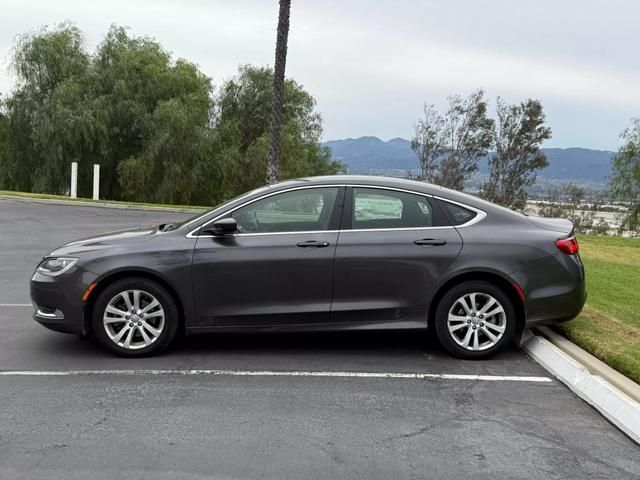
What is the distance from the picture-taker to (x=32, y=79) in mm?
36875

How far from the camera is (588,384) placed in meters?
5.09

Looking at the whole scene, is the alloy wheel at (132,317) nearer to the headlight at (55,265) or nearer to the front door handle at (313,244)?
the headlight at (55,265)

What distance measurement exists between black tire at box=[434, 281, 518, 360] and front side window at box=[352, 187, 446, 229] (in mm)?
637

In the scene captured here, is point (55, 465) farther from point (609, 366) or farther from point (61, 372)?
point (609, 366)

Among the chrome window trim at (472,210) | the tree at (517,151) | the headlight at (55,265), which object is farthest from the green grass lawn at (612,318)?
the tree at (517,151)

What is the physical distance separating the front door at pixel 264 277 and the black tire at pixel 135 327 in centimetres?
25

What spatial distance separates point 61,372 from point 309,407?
2179mm

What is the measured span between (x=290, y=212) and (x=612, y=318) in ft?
12.2

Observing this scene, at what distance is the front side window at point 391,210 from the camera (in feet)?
19.9

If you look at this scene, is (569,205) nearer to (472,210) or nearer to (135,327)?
(472,210)

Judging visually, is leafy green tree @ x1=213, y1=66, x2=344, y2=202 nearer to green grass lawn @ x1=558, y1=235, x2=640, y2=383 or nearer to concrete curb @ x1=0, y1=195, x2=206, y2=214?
concrete curb @ x1=0, y1=195, x2=206, y2=214

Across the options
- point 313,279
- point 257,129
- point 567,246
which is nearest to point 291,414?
point 313,279

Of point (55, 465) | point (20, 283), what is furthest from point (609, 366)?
point (20, 283)

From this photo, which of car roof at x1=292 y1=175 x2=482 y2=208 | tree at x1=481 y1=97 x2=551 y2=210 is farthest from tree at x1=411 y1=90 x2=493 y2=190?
car roof at x1=292 y1=175 x2=482 y2=208
